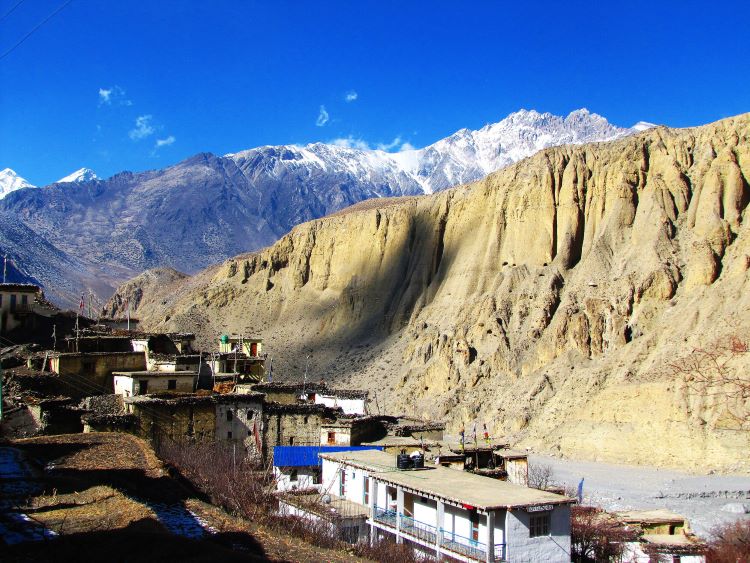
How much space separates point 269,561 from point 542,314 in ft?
176

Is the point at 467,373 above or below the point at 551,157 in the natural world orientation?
below

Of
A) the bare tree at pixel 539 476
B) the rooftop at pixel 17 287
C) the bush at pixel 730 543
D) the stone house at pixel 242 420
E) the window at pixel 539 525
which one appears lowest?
the bush at pixel 730 543

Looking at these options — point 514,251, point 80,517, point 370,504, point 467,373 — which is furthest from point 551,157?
point 80,517

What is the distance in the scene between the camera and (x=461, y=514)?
2072cm

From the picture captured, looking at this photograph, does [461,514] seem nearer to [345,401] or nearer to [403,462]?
[403,462]

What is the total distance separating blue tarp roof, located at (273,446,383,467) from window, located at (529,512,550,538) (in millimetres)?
9080

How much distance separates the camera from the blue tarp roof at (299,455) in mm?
27062

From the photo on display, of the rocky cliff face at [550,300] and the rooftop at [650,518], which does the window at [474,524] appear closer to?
the rooftop at [650,518]

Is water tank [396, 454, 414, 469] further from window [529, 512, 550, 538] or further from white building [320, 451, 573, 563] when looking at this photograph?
A: window [529, 512, 550, 538]

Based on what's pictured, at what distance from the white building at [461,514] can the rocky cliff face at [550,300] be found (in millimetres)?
24091

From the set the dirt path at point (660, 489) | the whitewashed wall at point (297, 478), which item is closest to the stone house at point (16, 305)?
the whitewashed wall at point (297, 478)

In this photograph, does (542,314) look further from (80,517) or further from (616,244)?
(80,517)

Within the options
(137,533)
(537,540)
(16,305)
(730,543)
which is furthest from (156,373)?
(730,543)

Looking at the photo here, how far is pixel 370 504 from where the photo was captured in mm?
23391
